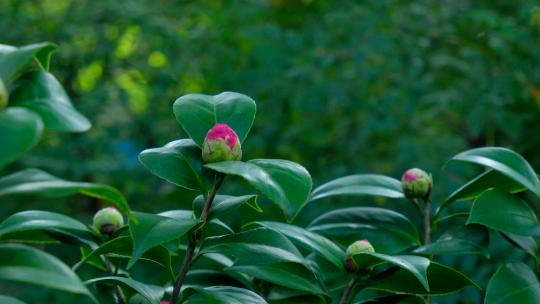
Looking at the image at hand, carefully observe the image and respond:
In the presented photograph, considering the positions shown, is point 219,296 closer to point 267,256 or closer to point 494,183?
point 267,256

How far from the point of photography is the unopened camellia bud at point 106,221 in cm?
97

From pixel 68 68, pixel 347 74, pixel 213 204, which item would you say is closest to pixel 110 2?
pixel 68 68

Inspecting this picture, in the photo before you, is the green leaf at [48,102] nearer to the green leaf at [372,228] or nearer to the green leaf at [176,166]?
the green leaf at [176,166]

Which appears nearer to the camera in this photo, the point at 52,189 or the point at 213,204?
the point at 52,189

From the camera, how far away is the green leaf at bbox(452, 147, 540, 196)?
3.01 feet

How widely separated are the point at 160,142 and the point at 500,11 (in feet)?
4.81

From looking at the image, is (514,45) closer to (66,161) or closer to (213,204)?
(66,161)

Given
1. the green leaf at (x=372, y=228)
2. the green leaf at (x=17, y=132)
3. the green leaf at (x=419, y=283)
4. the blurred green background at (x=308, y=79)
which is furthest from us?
the blurred green background at (x=308, y=79)

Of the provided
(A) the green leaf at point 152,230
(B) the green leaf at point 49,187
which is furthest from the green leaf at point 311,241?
(B) the green leaf at point 49,187

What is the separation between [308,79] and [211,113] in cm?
218

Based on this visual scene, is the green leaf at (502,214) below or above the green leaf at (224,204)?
below

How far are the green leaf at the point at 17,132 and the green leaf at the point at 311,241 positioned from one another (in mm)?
298

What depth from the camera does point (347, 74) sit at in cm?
307

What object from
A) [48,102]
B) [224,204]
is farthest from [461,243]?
[48,102]
